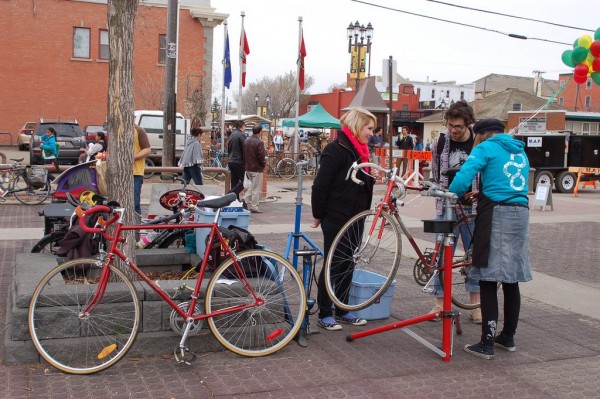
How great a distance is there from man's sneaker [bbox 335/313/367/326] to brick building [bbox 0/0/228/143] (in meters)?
30.8

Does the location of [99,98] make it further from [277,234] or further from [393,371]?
[393,371]

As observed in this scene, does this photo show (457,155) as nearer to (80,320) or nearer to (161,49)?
(80,320)

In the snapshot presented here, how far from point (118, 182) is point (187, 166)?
8.21 m

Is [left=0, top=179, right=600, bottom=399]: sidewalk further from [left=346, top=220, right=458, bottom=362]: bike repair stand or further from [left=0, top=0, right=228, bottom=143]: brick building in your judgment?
[left=0, top=0, right=228, bottom=143]: brick building

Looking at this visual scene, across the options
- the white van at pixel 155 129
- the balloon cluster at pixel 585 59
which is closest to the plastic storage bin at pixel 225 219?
the balloon cluster at pixel 585 59

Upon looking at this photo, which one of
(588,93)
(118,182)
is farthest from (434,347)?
(588,93)

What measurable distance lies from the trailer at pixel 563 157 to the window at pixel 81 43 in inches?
964

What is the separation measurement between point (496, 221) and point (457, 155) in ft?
3.98

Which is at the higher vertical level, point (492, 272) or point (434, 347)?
point (492, 272)

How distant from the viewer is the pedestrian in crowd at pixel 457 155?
20.4 ft

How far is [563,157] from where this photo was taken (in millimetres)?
22969

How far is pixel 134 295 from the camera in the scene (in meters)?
4.76

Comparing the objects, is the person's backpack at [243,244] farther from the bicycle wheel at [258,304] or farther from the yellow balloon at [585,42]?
the yellow balloon at [585,42]

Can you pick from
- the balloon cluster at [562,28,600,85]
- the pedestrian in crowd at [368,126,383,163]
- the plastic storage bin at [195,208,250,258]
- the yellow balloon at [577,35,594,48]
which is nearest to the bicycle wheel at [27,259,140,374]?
the plastic storage bin at [195,208,250,258]
